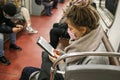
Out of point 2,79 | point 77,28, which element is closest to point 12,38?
point 2,79

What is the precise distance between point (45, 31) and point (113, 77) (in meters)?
4.19

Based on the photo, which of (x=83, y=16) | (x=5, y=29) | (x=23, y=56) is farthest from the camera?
(x=23, y=56)

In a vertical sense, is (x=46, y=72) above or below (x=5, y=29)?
above

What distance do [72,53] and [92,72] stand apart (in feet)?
0.55

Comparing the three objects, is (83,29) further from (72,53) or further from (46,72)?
(46,72)

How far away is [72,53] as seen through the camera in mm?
1308

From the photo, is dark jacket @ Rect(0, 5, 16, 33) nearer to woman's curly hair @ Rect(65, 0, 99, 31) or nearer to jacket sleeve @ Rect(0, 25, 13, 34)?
jacket sleeve @ Rect(0, 25, 13, 34)

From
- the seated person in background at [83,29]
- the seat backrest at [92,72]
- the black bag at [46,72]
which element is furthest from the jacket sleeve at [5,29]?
the seat backrest at [92,72]

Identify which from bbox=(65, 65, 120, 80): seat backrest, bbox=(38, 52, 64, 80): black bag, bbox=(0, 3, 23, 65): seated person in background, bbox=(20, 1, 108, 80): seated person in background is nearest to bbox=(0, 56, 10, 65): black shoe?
bbox=(0, 3, 23, 65): seated person in background

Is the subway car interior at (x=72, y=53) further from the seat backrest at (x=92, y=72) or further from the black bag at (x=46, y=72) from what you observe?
the black bag at (x=46, y=72)

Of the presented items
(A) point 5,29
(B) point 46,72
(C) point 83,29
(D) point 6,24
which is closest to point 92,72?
(C) point 83,29

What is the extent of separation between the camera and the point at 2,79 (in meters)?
3.11

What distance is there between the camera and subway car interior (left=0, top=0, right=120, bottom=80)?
123 cm

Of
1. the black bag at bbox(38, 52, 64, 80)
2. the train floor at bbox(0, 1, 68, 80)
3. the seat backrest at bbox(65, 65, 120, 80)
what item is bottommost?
the train floor at bbox(0, 1, 68, 80)
